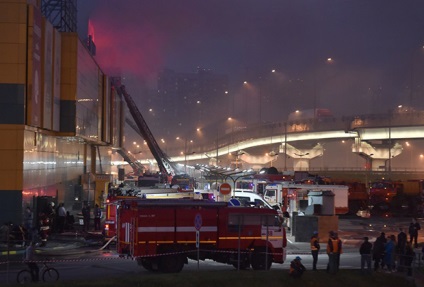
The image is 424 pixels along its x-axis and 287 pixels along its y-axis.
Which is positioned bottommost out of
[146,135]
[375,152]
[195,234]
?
[195,234]

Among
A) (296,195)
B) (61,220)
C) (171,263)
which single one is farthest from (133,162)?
(171,263)

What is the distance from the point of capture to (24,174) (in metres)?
29.6

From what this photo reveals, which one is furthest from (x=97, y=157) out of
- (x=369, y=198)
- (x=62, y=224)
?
(x=62, y=224)

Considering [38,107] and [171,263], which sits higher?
[38,107]

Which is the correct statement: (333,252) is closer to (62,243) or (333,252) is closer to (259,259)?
(259,259)

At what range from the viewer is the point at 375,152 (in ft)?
335

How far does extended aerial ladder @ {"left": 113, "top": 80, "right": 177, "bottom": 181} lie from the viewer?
Result: 76625mm

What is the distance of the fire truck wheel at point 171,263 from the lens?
67.9ft

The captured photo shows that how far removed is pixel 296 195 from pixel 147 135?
41.0 m

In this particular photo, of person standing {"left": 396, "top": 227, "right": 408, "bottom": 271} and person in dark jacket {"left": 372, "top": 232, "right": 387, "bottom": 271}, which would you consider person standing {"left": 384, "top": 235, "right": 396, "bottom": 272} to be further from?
person standing {"left": 396, "top": 227, "right": 408, "bottom": 271}

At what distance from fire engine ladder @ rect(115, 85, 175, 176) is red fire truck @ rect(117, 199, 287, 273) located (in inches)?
2152

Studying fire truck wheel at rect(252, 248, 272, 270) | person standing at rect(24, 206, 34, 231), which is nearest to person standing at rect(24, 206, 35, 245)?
person standing at rect(24, 206, 34, 231)

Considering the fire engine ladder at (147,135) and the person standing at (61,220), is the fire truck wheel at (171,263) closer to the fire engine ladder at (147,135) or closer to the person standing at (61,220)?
the person standing at (61,220)

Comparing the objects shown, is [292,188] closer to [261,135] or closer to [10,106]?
[10,106]
